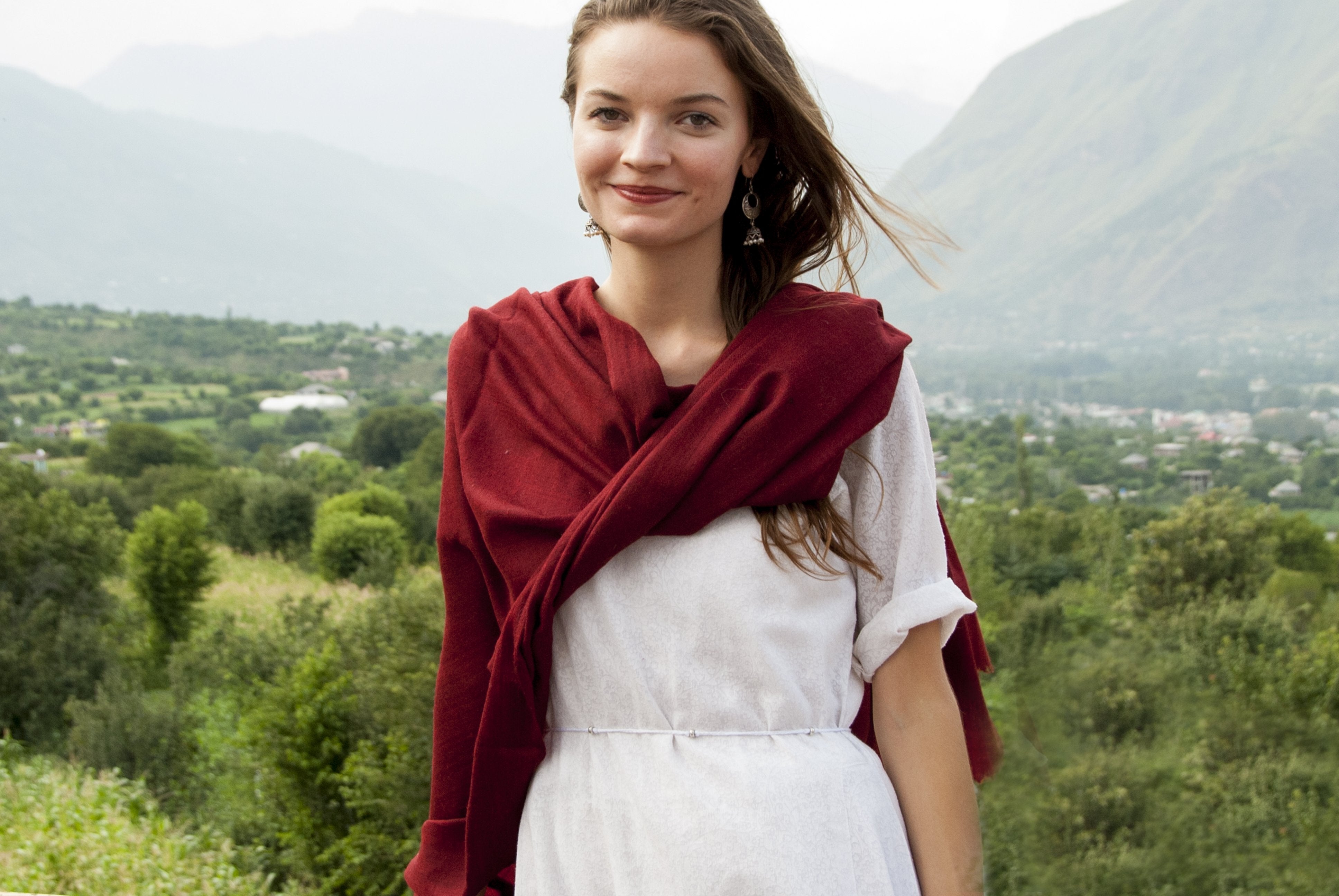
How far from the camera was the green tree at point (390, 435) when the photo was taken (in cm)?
3094

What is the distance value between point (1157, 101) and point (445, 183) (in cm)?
6870

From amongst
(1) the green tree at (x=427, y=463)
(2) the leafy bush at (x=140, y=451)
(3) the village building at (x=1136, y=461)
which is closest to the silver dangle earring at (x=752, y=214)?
(3) the village building at (x=1136, y=461)

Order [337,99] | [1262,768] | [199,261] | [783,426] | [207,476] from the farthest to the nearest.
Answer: [337,99] → [199,261] → [207,476] → [1262,768] → [783,426]

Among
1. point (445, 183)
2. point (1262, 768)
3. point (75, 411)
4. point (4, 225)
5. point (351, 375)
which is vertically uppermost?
point (445, 183)

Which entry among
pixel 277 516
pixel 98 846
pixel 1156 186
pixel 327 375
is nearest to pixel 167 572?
pixel 277 516

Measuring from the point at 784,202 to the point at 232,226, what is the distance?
254 ft

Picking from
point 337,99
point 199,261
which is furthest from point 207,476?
point 337,99

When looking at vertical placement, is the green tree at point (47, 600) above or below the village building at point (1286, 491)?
below

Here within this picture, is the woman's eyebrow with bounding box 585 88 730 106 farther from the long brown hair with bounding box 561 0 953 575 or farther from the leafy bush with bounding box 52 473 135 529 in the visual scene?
the leafy bush with bounding box 52 473 135 529

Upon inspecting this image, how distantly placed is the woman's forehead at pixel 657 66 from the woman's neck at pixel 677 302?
0.15 meters

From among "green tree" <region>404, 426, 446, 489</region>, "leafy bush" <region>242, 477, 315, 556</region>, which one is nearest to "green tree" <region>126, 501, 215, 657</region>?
"leafy bush" <region>242, 477, 315, 556</region>

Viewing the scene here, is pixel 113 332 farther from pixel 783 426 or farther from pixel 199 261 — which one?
pixel 783 426

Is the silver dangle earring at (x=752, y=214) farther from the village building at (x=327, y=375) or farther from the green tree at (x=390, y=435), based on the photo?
the village building at (x=327, y=375)

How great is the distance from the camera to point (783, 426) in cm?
104
